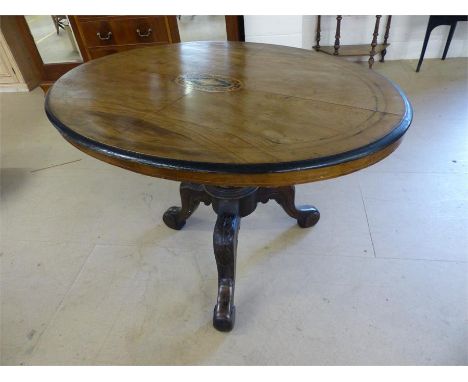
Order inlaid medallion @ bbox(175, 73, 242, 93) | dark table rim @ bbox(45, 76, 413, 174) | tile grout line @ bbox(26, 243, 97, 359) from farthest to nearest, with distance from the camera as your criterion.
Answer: tile grout line @ bbox(26, 243, 97, 359), inlaid medallion @ bbox(175, 73, 242, 93), dark table rim @ bbox(45, 76, 413, 174)

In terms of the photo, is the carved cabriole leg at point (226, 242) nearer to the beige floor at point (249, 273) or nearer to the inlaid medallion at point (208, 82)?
the beige floor at point (249, 273)

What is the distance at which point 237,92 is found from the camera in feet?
3.06

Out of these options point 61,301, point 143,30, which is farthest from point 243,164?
point 143,30

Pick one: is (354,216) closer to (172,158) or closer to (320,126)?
(320,126)

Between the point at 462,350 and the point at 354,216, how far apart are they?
0.63m

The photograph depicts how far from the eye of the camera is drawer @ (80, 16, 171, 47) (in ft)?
7.97

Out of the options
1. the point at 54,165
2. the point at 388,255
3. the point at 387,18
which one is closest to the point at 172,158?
the point at 388,255

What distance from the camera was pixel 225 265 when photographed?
109 centimetres

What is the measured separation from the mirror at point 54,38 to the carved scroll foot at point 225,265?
2.43 meters

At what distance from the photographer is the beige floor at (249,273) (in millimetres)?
1038

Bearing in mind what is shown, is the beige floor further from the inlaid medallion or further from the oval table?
the inlaid medallion

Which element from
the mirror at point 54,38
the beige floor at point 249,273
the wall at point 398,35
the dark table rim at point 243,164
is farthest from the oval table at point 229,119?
the wall at point 398,35

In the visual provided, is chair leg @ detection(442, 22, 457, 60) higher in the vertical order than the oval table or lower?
lower

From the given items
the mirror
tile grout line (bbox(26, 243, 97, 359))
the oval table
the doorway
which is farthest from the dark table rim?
the mirror
